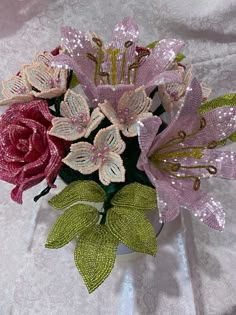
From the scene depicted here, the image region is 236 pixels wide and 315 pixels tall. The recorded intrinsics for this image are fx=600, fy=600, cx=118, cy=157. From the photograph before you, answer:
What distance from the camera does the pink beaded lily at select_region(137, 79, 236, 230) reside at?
58 cm

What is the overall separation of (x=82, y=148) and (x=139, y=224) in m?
0.09

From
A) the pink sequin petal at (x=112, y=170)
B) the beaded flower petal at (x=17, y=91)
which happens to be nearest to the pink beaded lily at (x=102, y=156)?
the pink sequin petal at (x=112, y=170)

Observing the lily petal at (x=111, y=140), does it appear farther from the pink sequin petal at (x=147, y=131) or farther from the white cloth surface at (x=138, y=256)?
the white cloth surface at (x=138, y=256)

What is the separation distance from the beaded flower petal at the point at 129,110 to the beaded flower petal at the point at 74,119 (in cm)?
1

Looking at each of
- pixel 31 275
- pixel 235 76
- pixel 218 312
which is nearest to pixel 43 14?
pixel 235 76

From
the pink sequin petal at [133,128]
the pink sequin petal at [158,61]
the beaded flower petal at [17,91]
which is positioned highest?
the beaded flower petal at [17,91]

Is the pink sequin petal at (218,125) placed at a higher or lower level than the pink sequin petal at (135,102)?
lower

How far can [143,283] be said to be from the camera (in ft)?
2.47

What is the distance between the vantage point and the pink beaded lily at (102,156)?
583 mm

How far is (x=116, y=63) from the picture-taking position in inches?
25.1

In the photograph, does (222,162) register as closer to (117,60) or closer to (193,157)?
(193,157)

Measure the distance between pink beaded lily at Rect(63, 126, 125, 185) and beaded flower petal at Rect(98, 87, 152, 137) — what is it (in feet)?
0.05

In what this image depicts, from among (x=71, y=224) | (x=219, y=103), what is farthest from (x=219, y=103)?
(x=71, y=224)

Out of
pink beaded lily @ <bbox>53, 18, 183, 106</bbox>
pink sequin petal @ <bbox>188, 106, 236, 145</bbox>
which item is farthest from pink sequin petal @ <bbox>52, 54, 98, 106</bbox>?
pink sequin petal @ <bbox>188, 106, 236, 145</bbox>
